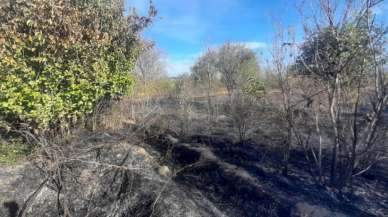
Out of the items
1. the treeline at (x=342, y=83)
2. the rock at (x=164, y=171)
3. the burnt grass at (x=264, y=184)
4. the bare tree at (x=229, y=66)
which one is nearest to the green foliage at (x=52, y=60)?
the rock at (x=164, y=171)

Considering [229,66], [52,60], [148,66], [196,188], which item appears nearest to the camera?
[196,188]

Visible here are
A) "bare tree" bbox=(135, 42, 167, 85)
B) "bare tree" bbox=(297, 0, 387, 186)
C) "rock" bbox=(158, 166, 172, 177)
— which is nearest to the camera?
"bare tree" bbox=(297, 0, 387, 186)

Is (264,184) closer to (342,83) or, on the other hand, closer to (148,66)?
(342,83)

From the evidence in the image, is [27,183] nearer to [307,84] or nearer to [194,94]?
[307,84]

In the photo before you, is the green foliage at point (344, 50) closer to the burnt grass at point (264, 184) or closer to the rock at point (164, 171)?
the burnt grass at point (264, 184)

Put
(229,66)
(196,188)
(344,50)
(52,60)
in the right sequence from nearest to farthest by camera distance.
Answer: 1. (344,50)
2. (196,188)
3. (52,60)
4. (229,66)

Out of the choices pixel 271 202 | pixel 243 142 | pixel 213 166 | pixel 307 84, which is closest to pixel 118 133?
pixel 213 166

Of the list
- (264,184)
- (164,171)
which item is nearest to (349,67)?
(264,184)

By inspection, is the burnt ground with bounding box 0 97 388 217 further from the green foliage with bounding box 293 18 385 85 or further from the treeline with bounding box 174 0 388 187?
the green foliage with bounding box 293 18 385 85

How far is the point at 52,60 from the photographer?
5250 millimetres

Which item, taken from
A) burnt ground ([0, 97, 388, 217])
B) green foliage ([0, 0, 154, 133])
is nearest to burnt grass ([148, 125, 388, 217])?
burnt ground ([0, 97, 388, 217])

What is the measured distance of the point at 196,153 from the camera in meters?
6.25

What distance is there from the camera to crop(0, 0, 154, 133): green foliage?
4.93m

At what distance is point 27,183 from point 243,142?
15.4ft
